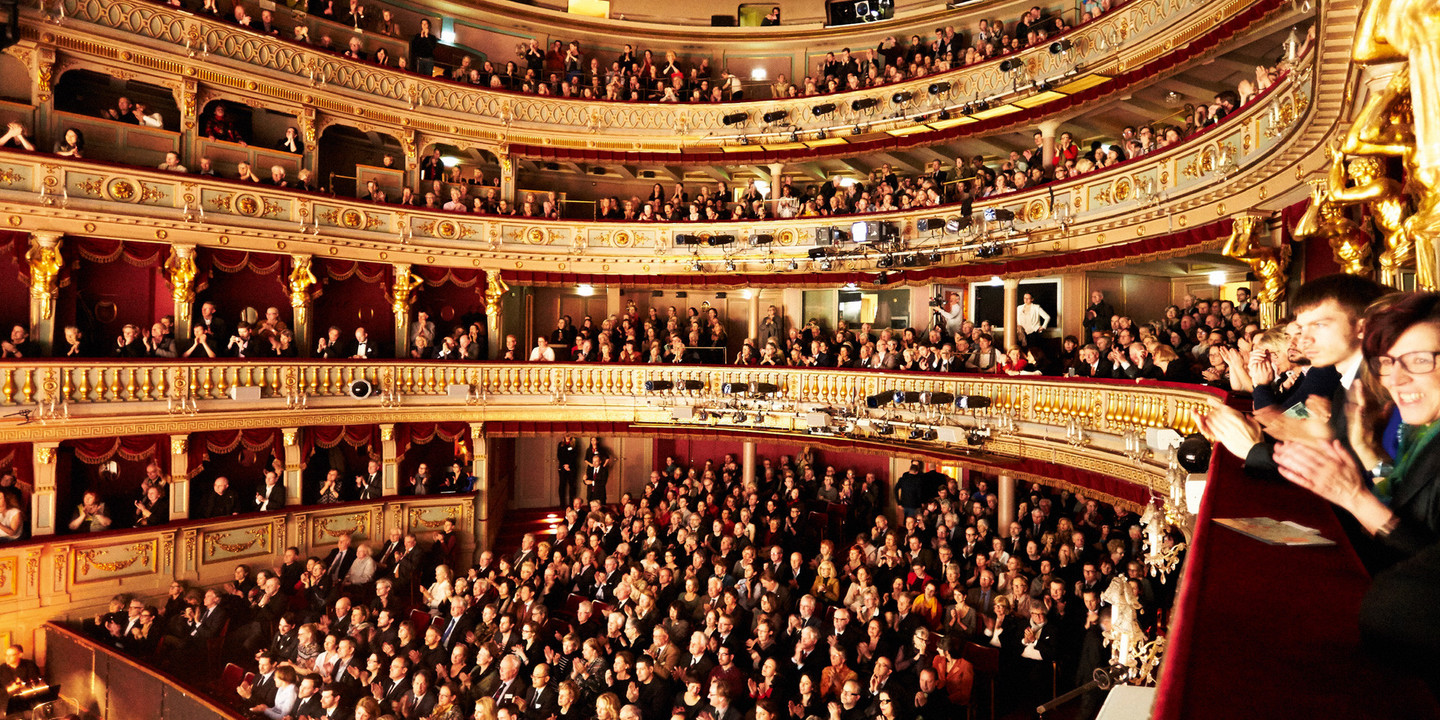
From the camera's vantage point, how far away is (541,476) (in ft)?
59.1

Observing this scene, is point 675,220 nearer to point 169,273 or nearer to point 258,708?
point 169,273

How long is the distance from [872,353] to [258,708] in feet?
31.4

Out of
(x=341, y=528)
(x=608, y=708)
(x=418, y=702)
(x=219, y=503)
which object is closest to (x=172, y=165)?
(x=219, y=503)

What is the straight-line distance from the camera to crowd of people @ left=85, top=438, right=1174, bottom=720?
6.89 metres

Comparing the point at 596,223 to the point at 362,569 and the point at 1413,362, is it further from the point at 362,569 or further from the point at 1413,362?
the point at 1413,362

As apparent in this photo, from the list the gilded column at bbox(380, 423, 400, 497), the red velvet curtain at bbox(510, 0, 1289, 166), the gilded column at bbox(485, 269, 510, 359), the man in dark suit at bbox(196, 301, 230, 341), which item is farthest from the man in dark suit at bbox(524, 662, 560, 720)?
the red velvet curtain at bbox(510, 0, 1289, 166)

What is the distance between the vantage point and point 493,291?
15375mm

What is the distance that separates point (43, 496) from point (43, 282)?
Answer: 3132 millimetres

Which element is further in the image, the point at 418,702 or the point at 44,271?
the point at 44,271

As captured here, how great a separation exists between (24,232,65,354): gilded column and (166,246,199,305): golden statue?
4.43ft

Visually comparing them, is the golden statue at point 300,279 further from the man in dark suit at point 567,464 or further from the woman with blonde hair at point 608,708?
the woman with blonde hair at point 608,708

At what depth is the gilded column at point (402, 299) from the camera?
1458cm

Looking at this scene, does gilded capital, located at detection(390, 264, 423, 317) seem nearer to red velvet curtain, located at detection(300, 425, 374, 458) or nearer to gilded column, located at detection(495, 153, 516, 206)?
red velvet curtain, located at detection(300, 425, 374, 458)

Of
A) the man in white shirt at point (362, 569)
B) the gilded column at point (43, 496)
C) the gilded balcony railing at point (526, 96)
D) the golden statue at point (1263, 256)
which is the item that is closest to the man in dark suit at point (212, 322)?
the gilded column at point (43, 496)
